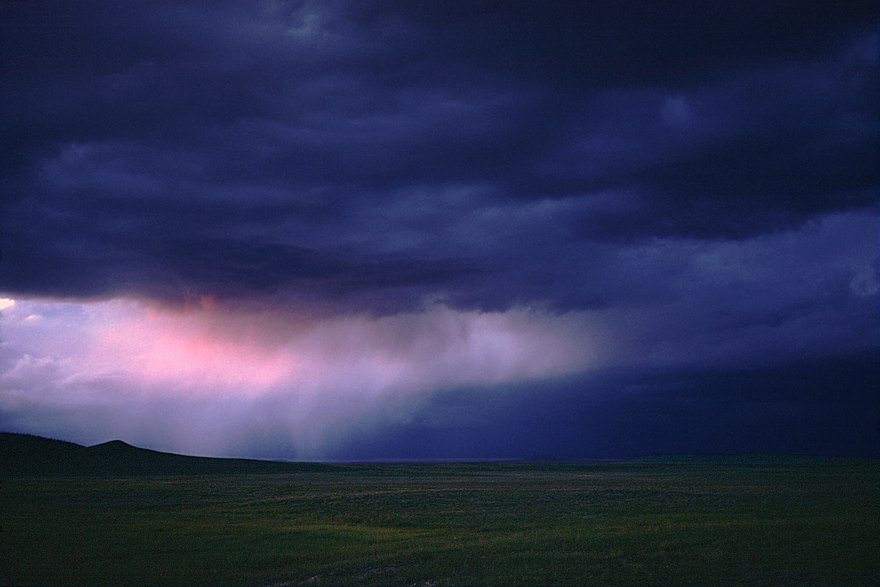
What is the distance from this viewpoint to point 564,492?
77812mm

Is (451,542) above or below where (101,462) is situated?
below

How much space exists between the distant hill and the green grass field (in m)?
87.0

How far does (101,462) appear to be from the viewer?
157 metres

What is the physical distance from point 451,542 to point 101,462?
143m

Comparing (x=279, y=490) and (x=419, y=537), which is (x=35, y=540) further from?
(x=279, y=490)

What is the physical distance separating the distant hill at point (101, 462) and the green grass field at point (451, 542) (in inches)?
3425

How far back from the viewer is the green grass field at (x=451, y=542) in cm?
2902

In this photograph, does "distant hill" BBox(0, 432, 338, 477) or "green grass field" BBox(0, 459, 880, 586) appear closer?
"green grass field" BBox(0, 459, 880, 586)

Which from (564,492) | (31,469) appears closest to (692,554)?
(564,492)

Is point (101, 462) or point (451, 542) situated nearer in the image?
point (451, 542)

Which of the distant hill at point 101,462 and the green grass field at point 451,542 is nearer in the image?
the green grass field at point 451,542

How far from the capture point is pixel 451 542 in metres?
38.3

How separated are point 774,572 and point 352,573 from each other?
56.5ft

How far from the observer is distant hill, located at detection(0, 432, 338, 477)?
5674 inches
